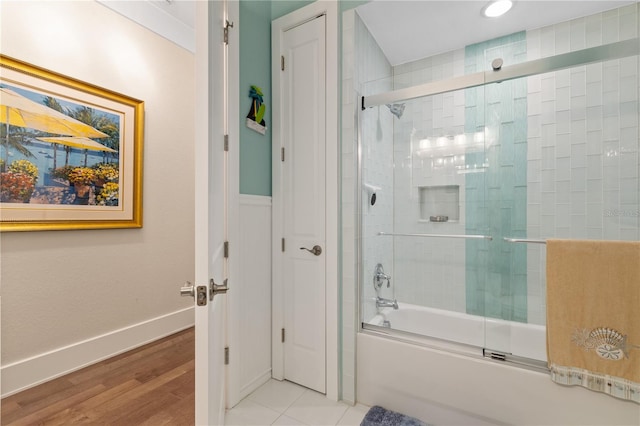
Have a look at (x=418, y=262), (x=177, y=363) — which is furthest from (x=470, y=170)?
(x=177, y=363)

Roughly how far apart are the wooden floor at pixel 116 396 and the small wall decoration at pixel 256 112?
5.60 ft

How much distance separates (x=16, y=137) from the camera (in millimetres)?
1835

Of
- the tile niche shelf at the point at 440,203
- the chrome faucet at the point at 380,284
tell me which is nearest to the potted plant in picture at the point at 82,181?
the chrome faucet at the point at 380,284

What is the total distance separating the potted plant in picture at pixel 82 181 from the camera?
211 centimetres

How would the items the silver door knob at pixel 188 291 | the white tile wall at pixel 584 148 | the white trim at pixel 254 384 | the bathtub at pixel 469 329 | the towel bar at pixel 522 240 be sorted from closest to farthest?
1. the silver door knob at pixel 188 291
2. the white tile wall at pixel 584 148
3. the bathtub at pixel 469 329
4. the towel bar at pixel 522 240
5. the white trim at pixel 254 384

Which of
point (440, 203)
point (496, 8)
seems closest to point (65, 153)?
point (440, 203)

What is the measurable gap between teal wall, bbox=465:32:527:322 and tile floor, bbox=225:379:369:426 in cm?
103

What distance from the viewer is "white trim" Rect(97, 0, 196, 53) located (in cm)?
235

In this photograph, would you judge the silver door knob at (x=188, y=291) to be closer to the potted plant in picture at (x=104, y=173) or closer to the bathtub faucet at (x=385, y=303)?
the bathtub faucet at (x=385, y=303)

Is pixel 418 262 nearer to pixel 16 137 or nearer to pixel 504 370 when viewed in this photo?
pixel 504 370

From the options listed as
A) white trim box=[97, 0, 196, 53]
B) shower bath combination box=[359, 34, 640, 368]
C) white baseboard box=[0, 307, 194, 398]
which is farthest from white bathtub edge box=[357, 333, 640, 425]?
white trim box=[97, 0, 196, 53]

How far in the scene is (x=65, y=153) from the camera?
2.06 metres

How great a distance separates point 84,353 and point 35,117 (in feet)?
5.37

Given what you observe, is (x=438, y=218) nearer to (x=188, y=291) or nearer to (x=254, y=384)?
(x=254, y=384)
